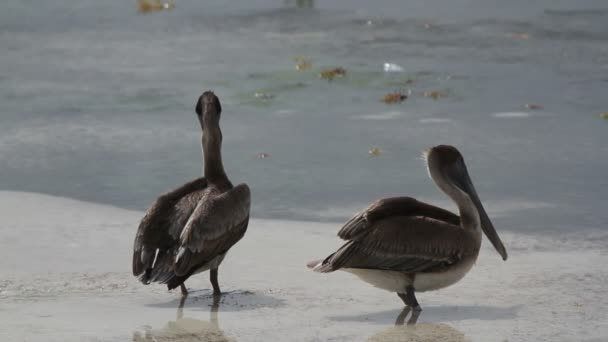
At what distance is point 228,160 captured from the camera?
8.45 metres

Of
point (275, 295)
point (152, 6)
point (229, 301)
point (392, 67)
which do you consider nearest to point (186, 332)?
point (229, 301)

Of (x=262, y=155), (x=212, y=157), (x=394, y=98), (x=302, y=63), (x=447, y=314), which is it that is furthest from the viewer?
(x=302, y=63)

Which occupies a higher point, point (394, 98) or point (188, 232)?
point (188, 232)

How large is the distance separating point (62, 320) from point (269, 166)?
3365mm

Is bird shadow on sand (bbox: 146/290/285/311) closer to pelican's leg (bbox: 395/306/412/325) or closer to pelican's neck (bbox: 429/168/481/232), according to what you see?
pelican's leg (bbox: 395/306/412/325)

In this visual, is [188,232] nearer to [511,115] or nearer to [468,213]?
[468,213]

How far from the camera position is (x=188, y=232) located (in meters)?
5.47

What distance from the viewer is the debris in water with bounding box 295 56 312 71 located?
11.4 m

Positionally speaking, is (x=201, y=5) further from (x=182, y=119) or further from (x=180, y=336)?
(x=180, y=336)

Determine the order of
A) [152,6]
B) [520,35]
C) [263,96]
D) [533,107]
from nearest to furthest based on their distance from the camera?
[533,107]
[263,96]
[520,35]
[152,6]

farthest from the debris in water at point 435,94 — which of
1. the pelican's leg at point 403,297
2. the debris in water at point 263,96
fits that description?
the pelican's leg at point 403,297

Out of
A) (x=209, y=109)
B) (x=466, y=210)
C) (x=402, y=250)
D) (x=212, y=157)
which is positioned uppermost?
(x=209, y=109)

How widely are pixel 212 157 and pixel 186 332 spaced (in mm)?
1349

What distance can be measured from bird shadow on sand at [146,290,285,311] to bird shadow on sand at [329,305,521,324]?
0.38 m
